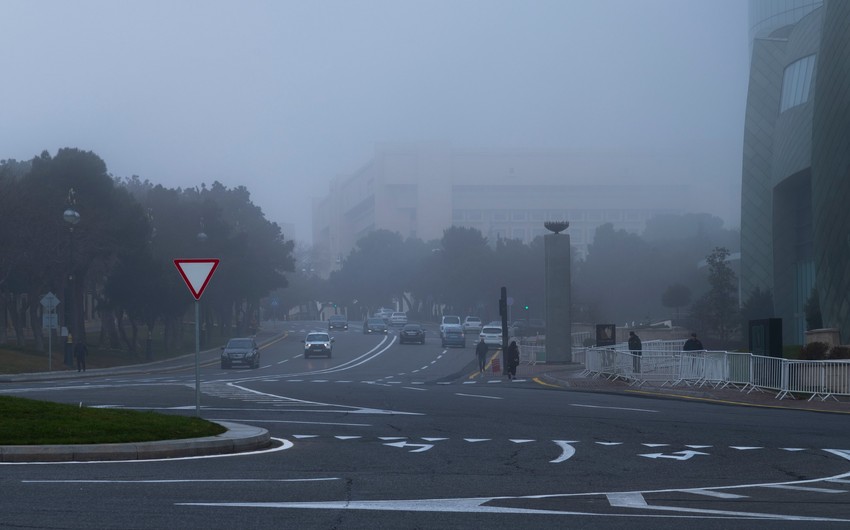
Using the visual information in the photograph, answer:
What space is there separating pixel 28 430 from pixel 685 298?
68905 mm

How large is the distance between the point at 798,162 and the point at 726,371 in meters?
36.7

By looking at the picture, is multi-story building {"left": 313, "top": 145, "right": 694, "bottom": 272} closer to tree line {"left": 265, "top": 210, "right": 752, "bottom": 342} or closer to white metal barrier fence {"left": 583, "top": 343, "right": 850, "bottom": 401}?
tree line {"left": 265, "top": 210, "right": 752, "bottom": 342}

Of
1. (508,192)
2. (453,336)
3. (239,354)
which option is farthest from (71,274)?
(508,192)

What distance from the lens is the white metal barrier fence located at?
29.1 m

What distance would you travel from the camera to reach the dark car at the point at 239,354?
57.0 meters

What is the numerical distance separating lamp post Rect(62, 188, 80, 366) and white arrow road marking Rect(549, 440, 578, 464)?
3650 centimetres

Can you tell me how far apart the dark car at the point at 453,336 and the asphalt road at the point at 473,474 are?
52.4 meters

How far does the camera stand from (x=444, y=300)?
131875 millimetres

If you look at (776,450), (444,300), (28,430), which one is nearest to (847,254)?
(776,450)

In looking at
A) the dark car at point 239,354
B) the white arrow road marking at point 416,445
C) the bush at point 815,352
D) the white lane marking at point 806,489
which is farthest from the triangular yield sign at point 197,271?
the dark car at point 239,354

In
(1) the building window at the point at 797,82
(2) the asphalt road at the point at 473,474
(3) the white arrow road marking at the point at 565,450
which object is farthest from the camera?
(1) the building window at the point at 797,82

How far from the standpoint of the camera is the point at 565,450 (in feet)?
53.8

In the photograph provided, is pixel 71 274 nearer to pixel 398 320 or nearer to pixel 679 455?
pixel 679 455

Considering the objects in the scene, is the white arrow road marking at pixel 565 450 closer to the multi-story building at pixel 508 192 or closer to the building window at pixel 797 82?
the building window at pixel 797 82
